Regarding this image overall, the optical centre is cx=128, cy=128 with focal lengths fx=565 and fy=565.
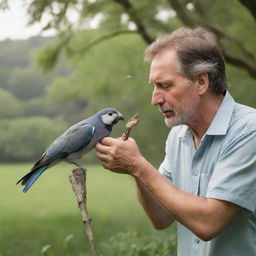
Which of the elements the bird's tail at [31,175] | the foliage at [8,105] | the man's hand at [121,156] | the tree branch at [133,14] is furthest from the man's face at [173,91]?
the foliage at [8,105]

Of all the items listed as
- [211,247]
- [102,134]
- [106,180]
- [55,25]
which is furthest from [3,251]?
[106,180]

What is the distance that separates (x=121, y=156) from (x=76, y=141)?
712mm

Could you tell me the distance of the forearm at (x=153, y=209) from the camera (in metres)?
2.53

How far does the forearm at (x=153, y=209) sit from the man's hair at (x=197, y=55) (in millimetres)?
551

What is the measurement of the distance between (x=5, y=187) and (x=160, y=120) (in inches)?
225

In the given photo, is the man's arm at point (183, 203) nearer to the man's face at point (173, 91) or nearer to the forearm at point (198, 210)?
the forearm at point (198, 210)

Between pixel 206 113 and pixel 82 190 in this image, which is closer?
pixel 82 190

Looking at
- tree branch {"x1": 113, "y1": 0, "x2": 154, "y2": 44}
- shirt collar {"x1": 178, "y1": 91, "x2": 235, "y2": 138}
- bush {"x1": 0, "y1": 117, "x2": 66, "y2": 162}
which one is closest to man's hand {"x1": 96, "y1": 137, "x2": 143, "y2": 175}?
shirt collar {"x1": 178, "y1": 91, "x2": 235, "y2": 138}

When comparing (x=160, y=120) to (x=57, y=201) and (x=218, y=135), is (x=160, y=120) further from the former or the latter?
(x=218, y=135)

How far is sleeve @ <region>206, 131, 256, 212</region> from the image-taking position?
2.12 meters

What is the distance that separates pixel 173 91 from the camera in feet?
7.72

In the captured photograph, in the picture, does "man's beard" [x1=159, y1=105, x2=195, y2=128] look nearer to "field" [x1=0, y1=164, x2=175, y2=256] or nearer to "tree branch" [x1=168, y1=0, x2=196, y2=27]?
"field" [x1=0, y1=164, x2=175, y2=256]

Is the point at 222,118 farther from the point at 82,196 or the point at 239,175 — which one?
the point at 82,196

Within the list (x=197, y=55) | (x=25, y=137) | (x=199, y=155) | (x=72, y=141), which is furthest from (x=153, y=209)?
(x=25, y=137)
